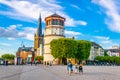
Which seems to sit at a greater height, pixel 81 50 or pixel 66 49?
pixel 66 49

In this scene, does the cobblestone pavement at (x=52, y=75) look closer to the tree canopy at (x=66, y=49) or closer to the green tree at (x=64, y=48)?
the green tree at (x=64, y=48)

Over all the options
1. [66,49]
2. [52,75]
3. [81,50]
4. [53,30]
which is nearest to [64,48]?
[66,49]

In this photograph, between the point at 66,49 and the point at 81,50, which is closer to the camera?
the point at 66,49

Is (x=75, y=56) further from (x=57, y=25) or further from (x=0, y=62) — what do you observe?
(x=0, y=62)

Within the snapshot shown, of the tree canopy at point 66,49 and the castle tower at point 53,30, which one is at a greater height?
the castle tower at point 53,30

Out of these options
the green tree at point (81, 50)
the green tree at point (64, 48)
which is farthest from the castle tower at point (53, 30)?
the green tree at point (64, 48)

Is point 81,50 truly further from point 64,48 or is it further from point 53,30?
point 53,30

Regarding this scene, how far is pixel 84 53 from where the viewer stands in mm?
115750

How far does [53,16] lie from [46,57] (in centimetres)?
1734

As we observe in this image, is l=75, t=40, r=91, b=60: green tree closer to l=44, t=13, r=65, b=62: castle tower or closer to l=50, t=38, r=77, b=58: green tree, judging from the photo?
l=50, t=38, r=77, b=58: green tree

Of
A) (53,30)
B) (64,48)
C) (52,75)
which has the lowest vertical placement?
(52,75)

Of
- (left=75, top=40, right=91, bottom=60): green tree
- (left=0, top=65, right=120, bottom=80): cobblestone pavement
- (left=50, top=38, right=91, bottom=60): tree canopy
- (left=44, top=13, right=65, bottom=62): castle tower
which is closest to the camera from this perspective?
(left=0, top=65, right=120, bottom=80): cobblestone pavement

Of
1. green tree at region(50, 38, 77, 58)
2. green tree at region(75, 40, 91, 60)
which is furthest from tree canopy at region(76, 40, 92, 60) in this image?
green tree at region(50, 38, 77, 58)

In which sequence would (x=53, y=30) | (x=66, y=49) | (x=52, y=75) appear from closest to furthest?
(x=52, y=75) → (x=66, y=49) → (x=53, y=30)
